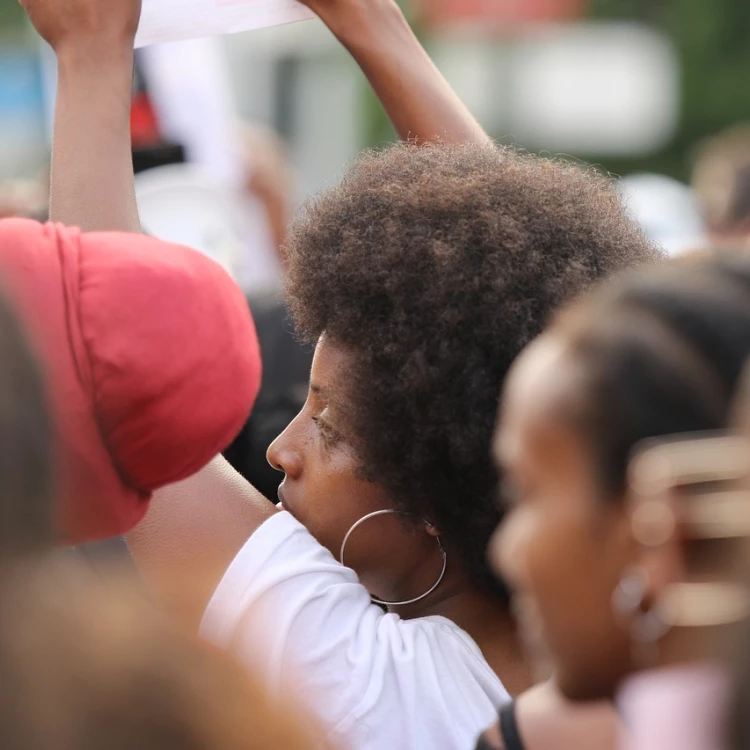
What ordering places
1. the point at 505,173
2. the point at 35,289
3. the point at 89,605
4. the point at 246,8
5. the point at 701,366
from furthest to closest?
the point at 246,8 < the point at 505,173 < the point at 35,289 < the point at 701,366 < the point at 89,605

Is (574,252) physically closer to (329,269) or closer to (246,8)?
(329,269)

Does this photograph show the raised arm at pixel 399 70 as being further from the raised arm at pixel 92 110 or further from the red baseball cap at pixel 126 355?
the red baseball cap at pixel 126 355

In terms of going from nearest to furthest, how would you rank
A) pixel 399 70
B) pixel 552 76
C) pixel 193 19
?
pixel 193 19 → pixel 399 70 → pixel 552 76

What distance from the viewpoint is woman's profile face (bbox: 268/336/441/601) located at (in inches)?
66.9

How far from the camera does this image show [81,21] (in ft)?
5.82

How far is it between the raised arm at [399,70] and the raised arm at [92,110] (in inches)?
15.8

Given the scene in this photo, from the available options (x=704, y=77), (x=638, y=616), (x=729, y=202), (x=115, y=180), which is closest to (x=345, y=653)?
(x=638, y=616)

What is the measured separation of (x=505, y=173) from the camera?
5.64 ft

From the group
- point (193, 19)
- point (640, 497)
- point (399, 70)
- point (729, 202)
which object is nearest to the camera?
point (640, 497)

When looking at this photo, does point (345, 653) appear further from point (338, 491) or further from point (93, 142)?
point (93, 142)

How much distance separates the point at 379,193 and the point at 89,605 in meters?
0.88

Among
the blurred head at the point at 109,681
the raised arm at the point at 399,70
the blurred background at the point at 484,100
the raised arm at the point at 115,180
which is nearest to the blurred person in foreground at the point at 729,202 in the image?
the blurred background at the point at 484,100

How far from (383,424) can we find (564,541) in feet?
1.80

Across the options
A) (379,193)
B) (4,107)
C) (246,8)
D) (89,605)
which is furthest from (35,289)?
(4,107)
